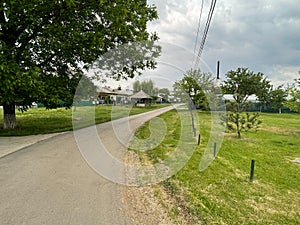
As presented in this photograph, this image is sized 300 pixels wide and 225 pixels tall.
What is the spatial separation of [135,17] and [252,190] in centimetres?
862

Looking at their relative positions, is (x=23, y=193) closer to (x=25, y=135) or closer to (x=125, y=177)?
(x=125, y=177)

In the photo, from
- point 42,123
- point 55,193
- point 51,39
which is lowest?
point 55,193

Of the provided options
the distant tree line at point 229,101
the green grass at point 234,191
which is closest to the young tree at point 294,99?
the distant tree line at point 229,101

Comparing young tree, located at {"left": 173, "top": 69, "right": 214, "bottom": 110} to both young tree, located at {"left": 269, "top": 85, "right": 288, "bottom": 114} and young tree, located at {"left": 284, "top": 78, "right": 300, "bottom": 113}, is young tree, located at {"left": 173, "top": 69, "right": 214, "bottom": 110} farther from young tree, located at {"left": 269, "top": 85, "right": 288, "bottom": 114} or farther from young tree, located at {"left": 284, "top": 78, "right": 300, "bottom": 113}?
young tree, located at {"left": 269, "top": 85, "right": 288, "bottom": 114}

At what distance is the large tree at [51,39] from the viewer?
315 inches

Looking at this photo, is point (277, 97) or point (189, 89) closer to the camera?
point (189, 89)

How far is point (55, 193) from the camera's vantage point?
3.76m

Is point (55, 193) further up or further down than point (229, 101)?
further down

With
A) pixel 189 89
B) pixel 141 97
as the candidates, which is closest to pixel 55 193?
pixel 189 89

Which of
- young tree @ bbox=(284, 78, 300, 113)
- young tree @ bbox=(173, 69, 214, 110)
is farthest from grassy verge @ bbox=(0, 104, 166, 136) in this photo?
young tree @ bbox=(284, 78, 300, 113)

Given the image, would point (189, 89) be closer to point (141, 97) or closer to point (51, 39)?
point (51, 39)

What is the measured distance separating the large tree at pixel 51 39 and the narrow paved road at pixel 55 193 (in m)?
3.34

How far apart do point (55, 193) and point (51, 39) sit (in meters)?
6.89

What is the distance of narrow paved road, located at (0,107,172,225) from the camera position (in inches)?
119
